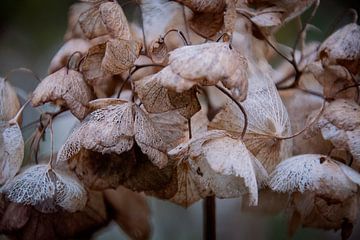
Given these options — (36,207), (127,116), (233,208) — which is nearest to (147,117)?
(127,116)

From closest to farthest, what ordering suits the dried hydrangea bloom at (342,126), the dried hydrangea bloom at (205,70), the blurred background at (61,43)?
the dried hydrangea bloom at (205,70)
the dried hydrangea bloom at (342,126)
the blurred background at (61,43)

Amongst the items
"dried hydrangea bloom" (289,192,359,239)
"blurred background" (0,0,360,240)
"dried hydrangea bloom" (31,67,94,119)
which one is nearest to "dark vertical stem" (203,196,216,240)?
"dried hydrangea bloom" (289,192,359,239)

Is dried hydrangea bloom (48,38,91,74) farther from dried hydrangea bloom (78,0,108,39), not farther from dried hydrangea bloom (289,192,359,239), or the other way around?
dried hydrangea bloom (289,192,359,239)

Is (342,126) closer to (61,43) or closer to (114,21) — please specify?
(114,21)

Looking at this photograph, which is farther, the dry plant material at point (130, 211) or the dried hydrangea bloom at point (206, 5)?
the dry plant material at point (130, 211)

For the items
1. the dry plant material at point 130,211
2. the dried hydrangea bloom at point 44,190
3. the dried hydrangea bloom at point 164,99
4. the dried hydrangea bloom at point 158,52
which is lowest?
the dry plant material at point 130,211

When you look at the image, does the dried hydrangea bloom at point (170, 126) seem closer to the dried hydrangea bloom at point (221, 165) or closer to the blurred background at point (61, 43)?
the dried hydrangea bloom at point (221, 165)

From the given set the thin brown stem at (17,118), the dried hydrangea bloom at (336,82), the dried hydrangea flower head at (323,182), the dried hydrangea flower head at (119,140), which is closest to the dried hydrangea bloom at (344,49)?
the dried hydrangea bloom at (336,82)
